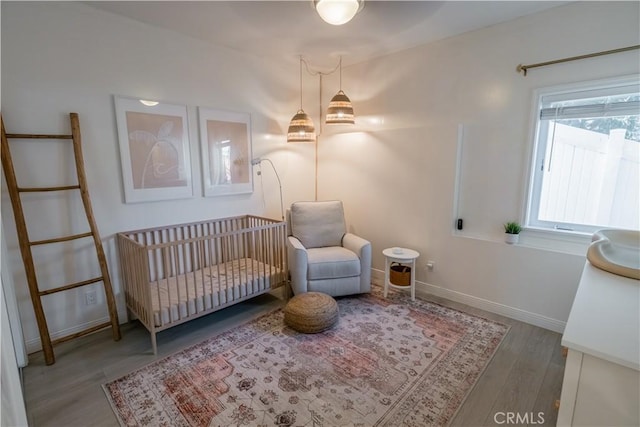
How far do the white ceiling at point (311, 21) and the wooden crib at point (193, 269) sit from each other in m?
1.79

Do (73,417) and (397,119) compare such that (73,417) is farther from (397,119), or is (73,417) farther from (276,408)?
(397,119)

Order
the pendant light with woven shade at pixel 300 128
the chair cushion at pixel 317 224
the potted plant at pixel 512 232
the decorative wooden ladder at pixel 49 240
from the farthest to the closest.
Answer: the chair cushion at pixel 317 224 → the pendant light with woven shade at pixel 300 128 → the potted plant at pixel 512 232 → the decorative wooden ladder at pixel 49 240

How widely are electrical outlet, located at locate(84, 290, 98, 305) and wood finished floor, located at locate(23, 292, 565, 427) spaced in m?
0.27

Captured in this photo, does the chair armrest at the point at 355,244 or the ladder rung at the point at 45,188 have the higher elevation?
the ladder rung at the point at 45,188

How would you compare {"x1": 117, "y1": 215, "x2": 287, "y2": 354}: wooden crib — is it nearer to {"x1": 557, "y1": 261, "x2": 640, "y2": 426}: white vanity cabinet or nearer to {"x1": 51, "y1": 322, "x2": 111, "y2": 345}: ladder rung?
{"x1": 51, "y1": 322, "x2": 111, "y2": 345}: ladder rung

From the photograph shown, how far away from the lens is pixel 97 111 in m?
2.42

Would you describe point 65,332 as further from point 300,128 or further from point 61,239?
point 300,128

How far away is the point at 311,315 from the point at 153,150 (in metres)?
2.02

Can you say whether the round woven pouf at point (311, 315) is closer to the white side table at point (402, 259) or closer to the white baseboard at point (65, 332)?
the white side table at point (402, 259)

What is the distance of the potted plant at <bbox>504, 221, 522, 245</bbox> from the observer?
8.77 feet

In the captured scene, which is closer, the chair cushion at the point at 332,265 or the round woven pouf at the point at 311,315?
the round woven pouf at the point at 311,315

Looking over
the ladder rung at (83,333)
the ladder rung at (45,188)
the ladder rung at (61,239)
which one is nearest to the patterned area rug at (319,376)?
the ladder rung at (83,333)

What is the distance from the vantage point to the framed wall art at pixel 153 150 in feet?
8.42

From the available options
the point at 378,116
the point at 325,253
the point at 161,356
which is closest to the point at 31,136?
the point at 161,356
